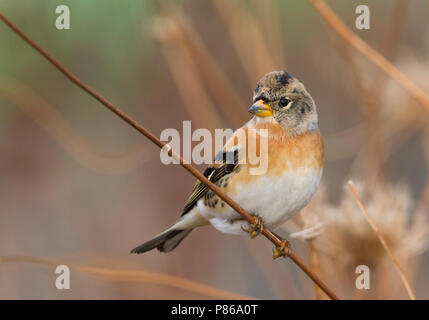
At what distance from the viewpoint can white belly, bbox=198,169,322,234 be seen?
95.7 inches

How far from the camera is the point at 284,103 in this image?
2.58 metres

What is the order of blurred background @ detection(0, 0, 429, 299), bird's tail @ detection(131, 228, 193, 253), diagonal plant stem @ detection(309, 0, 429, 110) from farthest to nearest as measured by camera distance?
1. blurred background @ detection(0, 0, 429, 299)
2. bird's tail @ detection(131, 228, 193, 253)
3. diagonal plant stem @ detection(309, 0, 429, 110)

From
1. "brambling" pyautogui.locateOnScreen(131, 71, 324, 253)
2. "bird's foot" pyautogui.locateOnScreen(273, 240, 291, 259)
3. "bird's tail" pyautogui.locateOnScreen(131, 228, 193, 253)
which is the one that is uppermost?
"brambling" pyautogui.locateOnScreen(131, 71, 324, 253)

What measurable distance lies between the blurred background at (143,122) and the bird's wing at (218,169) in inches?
12.5

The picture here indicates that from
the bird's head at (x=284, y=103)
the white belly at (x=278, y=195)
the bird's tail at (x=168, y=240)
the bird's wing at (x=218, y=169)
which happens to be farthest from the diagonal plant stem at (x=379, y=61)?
the bird's tail at (x=168, y=240)

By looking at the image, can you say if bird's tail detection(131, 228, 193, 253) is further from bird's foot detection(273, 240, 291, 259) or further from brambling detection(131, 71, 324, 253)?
bird's foot detection(273, 240, 291, 259)

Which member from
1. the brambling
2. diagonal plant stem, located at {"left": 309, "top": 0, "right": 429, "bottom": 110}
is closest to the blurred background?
the brambling

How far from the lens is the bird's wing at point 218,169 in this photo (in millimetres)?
2652

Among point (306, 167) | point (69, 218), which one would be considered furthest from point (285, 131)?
point (69, 218)

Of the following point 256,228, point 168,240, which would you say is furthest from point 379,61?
point 168,240

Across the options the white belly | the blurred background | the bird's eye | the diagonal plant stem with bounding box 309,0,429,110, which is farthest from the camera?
the blurred background

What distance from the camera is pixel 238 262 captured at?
4.67 metres

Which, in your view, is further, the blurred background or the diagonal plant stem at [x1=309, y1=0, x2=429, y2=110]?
the blurred background

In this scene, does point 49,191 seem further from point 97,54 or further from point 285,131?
point 285,131
